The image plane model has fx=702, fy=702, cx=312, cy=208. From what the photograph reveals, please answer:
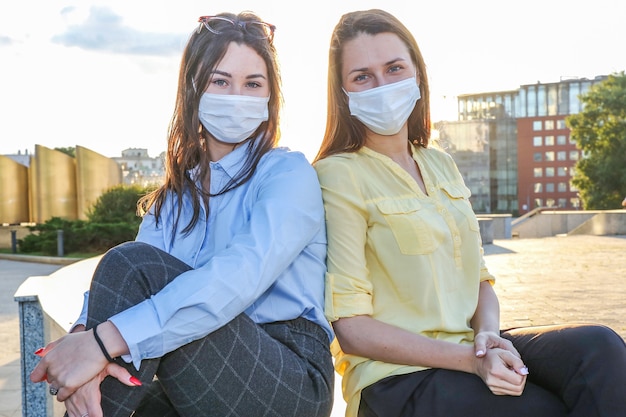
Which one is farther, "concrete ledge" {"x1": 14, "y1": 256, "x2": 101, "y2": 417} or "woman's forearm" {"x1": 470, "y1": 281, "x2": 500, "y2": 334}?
"concrete ledge" {"x1": 14, "y1": 256, "x2": 101, "y2": 417}

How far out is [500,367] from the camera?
172 cm

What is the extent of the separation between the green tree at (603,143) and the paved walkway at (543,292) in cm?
2297

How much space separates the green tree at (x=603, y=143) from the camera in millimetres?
35906

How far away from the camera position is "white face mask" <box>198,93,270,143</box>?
218 centimetres

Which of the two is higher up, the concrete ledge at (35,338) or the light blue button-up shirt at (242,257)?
the light blue button-up shirt at (242,257)

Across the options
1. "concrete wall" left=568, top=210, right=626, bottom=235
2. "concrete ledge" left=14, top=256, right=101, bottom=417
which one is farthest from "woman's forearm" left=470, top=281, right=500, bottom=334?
"concrete wall" left=568, top=210, right=626, bottom=235

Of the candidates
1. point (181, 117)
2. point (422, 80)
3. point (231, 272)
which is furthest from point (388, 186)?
point (181, 117)

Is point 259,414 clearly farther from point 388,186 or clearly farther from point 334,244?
point 388,186

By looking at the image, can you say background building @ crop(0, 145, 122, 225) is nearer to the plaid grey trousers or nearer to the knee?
the plaid grey trousers

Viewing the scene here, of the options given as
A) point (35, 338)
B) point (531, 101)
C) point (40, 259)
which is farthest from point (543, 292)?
point (531, 101)

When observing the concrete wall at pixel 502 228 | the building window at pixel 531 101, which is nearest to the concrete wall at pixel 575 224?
the concrete wall at pixel 502 228

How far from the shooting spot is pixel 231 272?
1768 millimetres

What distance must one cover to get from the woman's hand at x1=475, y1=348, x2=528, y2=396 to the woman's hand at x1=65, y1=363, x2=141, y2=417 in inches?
33.4

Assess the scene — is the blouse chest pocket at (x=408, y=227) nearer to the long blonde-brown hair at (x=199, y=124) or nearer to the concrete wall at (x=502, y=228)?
the long blonde-brown hair at (x=199, y=124)
